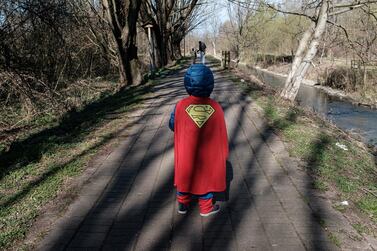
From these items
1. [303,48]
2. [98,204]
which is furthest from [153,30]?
[98,204]

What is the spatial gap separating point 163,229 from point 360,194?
2.37 m

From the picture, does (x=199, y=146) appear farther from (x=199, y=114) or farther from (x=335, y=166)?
(x=335, y=166)

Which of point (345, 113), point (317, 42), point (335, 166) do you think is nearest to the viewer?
point (335, 166)

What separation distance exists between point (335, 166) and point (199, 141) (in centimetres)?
259

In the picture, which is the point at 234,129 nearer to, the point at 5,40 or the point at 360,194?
the point at 360,194

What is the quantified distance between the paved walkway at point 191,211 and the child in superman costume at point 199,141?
1.21 feet

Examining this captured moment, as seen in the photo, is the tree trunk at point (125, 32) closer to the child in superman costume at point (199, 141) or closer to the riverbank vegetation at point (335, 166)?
the riverbank vegetation at point (335, 166)

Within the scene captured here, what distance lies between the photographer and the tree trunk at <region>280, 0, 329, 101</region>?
1112 cm

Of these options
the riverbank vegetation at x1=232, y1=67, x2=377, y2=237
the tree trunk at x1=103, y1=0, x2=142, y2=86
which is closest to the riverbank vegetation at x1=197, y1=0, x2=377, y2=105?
the tree trunk at x1=103, y1=0, x2=142, y2=86

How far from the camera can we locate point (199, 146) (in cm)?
369

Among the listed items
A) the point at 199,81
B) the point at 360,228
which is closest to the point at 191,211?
the point at 199,81

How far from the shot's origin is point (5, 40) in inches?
317

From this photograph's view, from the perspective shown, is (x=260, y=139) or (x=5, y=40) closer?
(x=260, y=139)

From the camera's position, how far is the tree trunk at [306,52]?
36.5 ft
